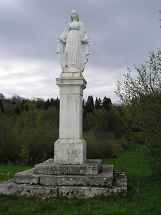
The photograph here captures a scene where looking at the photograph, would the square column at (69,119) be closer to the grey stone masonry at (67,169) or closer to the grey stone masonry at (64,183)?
the grey stone masonry at (67,169)

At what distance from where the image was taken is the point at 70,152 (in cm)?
685

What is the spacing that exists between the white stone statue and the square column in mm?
368

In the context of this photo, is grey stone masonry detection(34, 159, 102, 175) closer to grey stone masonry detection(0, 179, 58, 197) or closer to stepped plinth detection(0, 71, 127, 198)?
stepped plinth detection(0, 71, 127, 198)

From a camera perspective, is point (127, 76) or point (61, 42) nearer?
point (61, 42)

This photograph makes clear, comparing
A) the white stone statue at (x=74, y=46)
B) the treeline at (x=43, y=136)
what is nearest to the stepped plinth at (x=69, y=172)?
the white stone statue at (x=74, y=46)

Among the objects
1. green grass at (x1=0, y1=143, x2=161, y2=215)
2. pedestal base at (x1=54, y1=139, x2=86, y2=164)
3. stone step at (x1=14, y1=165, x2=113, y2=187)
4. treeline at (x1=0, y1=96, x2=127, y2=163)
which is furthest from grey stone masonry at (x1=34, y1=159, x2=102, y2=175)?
treeline at (x1=0, y1=96, x2=127, y2=163)

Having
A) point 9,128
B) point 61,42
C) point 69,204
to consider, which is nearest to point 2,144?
point 9,128

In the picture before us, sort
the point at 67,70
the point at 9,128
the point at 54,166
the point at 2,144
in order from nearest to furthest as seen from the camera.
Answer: the point at 54,166
the point at 67,70
the point at 2,144
the point at 9,128

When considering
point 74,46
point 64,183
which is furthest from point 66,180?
point 74,46

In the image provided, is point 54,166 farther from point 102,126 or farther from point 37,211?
point 102,126

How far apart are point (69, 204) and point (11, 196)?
4.95 feet

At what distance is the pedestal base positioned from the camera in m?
6.81

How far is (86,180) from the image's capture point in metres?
5.98

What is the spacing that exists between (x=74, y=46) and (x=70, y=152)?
3152mm
